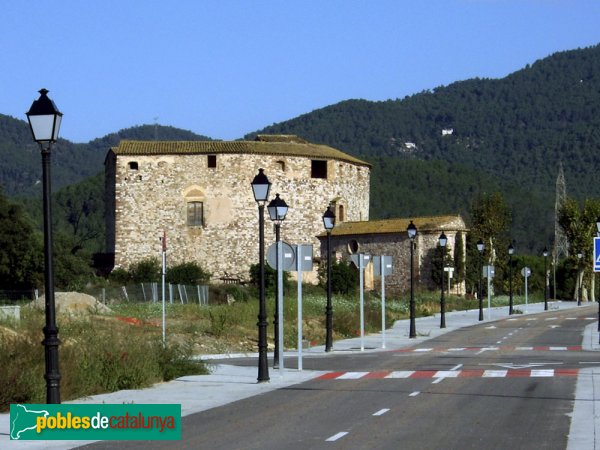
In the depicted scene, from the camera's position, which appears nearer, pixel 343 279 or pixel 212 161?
pixel 343 279

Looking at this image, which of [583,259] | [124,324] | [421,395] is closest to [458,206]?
[583,259]

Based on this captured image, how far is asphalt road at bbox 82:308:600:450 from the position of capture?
12719 mm

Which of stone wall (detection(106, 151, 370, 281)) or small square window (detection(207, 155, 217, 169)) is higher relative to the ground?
small square window (detection(207, 155, 217, 169))

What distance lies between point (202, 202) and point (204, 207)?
415mm

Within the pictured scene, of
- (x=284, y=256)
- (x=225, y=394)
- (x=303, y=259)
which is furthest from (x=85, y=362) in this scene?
(x=303, y=259)

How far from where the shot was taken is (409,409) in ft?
52.1

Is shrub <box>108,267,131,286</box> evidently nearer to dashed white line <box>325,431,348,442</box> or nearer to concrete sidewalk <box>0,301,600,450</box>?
concrete sidewalk <box>0,301,600,450</box>

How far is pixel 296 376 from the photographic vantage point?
22188 mm

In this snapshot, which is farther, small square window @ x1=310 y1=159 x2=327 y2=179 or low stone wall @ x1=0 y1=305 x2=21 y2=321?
small square window @ x1=310 y1=159 x2=327 y2=179

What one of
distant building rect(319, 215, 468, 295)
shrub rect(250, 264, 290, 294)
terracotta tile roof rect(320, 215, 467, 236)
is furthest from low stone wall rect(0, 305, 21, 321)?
terracotta tile roof rect(320, 215, 467, 236)

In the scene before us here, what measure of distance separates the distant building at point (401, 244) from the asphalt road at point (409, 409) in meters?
47.8

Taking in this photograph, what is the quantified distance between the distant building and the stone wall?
10.3ft

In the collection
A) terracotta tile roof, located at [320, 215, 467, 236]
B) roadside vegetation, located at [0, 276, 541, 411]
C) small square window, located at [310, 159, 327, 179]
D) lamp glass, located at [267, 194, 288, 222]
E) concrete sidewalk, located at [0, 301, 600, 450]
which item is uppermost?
small square window, located at [310, 159, 327, 179]

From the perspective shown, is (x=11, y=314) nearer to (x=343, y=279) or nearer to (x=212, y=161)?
(x=343, y=279)
